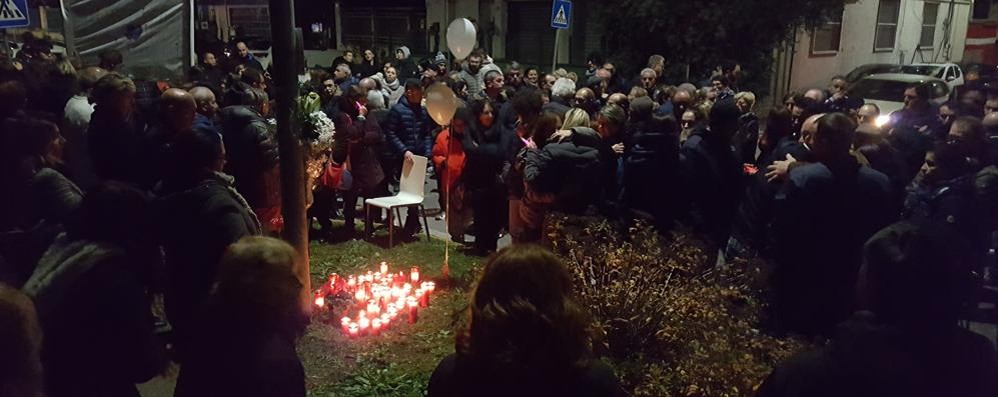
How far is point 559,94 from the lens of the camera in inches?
384

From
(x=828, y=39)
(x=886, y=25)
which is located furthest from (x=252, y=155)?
(x=886, y=25)

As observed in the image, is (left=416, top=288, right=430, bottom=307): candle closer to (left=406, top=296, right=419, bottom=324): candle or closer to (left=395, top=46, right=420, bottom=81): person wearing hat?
(left=406, top=296, right=419, bottom=324): candle

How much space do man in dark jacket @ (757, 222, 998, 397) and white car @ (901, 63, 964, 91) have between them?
2031 centimetres

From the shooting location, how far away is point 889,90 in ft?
56.2

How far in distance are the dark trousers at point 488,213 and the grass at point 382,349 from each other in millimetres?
719

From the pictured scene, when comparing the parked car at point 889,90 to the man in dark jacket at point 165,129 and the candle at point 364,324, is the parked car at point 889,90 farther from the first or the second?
the man in dark jacket at point 165,129

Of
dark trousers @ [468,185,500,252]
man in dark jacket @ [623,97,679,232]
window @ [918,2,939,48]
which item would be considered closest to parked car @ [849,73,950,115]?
dark trousers @ [468,185,500,252]

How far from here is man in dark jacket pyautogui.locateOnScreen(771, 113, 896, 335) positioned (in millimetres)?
4340

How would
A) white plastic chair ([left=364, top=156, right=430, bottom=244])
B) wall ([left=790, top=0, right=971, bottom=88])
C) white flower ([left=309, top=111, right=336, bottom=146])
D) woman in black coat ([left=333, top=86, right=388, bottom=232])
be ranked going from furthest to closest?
wall ([left=790, top=0, right=971, bottom=88]) → woman in black coat ([left=333, top=86, right=388, bottom=232]) → white plastic chair ([left=364, top=156, right=430, bottom=244]) → white flower ([left=309, top=111, right=336, bottom=146])

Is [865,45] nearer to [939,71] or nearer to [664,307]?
[939,71]

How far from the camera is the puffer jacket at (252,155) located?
594 centimetres

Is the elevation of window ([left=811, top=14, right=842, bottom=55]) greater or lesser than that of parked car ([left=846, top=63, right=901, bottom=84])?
greater

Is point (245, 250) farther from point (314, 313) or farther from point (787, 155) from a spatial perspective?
point (787, 155)

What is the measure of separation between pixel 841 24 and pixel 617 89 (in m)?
14.6
